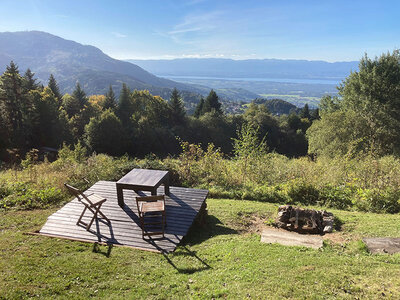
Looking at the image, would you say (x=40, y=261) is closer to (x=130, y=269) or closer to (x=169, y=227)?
(x=130, y=269)

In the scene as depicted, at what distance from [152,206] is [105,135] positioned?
30.4 meters

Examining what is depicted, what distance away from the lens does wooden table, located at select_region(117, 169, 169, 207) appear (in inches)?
271

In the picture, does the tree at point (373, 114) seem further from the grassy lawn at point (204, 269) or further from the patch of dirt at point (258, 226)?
the grassy lawn at point (204, 269)

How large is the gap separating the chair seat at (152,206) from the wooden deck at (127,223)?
0.49m

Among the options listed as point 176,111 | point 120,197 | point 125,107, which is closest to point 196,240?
point 120,197

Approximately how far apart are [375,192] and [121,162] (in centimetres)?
1071

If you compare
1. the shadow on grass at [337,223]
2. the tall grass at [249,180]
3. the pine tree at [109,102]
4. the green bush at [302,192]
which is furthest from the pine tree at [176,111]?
the shadow on grass at [337,223]

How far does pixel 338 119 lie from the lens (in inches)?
886

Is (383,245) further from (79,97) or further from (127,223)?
(79,97)

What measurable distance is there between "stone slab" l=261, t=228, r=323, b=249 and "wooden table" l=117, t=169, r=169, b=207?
306cm

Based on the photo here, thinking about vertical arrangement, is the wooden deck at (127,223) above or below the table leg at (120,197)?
below

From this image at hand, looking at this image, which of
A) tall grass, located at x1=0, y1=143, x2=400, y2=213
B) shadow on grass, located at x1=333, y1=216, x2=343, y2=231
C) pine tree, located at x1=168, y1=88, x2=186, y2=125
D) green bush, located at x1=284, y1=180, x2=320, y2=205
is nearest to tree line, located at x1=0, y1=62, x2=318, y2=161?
pine tree, located at x1=168, y1=88, x2=186, y2=125

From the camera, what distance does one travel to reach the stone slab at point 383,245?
5137 mm

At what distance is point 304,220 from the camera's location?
706 centimetres
